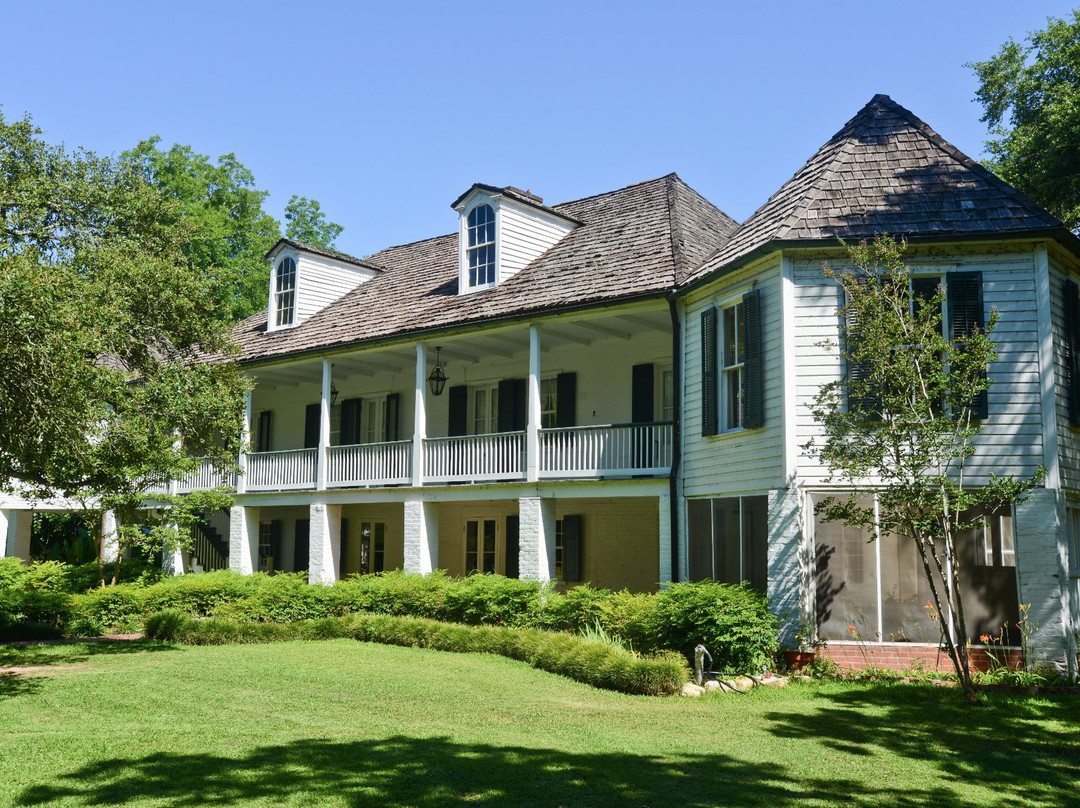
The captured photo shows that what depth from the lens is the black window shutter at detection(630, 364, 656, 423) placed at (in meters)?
19.5

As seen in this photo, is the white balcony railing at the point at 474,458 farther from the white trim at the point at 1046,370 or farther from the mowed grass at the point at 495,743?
the white trim at the point at 1046,370

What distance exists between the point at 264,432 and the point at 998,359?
71.9 ft

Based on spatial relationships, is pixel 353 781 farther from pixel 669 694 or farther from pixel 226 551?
pixel 226 551

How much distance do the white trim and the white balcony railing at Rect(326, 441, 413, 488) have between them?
43.0 ft

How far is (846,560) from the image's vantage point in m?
13.7

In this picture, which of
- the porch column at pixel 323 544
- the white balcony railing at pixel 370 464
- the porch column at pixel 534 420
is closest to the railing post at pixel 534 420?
the porch column at pixel 534 420

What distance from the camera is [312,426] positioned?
2700 centimetres

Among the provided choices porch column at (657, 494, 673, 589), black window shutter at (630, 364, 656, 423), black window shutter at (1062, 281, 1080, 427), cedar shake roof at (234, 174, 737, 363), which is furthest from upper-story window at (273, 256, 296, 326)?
black window shutter at (1062, 281, 1080, 427)

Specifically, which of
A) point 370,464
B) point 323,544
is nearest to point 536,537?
point 370,464

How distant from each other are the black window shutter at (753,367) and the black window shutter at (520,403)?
7.73 metres

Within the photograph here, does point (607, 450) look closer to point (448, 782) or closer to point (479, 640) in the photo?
point (479, 640)

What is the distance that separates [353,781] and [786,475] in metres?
8.45

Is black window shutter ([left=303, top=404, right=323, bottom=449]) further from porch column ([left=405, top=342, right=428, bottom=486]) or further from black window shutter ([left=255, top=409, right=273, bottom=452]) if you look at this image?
porch column ([left=405, top=342, right=428, bottom=486])

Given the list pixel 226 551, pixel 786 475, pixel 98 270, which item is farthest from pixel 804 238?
pixel 226 551
